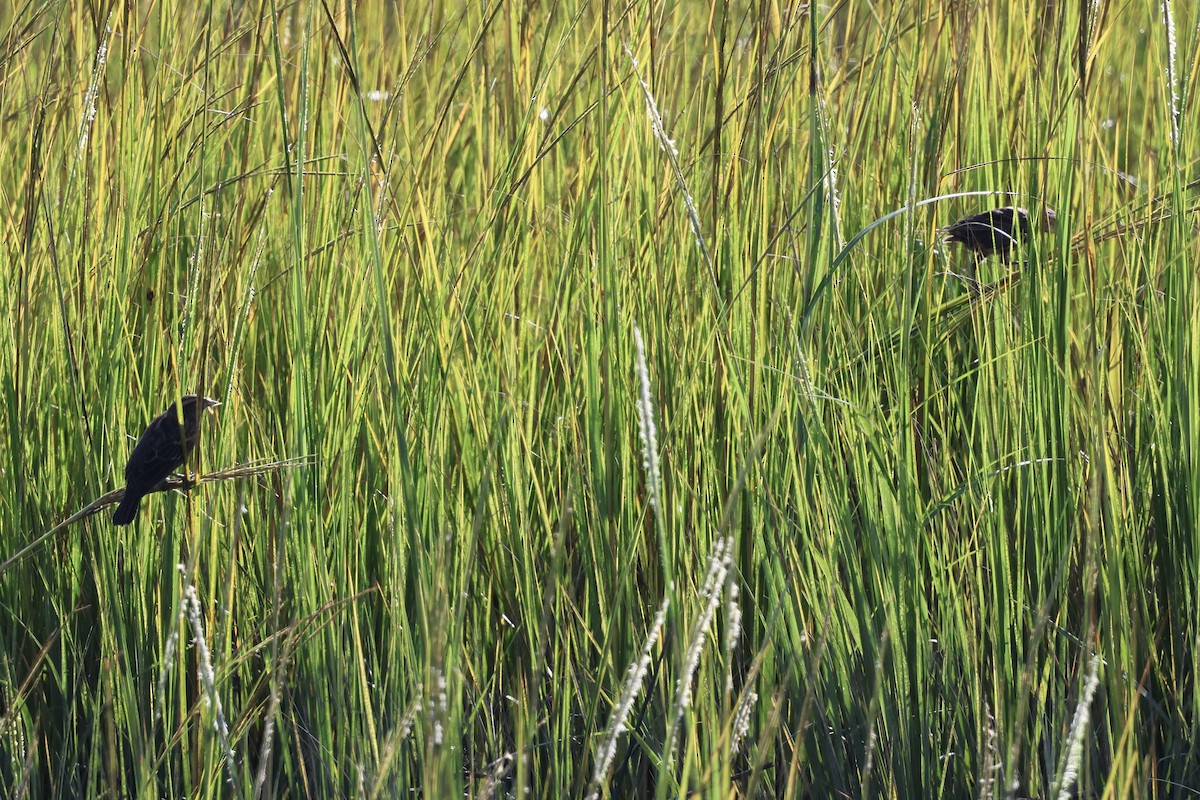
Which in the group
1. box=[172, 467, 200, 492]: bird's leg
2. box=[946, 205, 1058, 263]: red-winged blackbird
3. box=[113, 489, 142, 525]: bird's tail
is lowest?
box=[113, 489, 142, 525]: bird's tail

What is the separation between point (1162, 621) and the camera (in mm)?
1397

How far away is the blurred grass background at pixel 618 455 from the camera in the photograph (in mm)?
1250

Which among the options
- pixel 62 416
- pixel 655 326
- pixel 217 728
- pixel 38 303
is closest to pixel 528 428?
pixel 655 326

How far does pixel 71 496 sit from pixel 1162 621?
1.40 m

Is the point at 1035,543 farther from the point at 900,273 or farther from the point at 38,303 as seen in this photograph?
the point at 38,303

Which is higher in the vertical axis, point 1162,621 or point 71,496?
point 71,496

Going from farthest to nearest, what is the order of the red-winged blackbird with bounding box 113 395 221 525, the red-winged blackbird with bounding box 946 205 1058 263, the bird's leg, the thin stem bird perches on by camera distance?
the red-winged blackbird with bounding box 946 205 1058 263, the red-winged blackbird with bounding box 113 395 221 525, the bird's leg, the thin stem bird perches on

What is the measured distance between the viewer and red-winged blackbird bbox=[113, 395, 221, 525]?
1.34 metres

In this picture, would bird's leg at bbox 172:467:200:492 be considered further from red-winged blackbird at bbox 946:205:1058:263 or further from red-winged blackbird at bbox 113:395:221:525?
red-winged blackbird at bbox 946:205:1058:263

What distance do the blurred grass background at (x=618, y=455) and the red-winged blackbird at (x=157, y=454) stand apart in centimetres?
5

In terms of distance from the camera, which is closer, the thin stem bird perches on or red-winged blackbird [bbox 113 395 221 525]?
the thin stem bird perches on

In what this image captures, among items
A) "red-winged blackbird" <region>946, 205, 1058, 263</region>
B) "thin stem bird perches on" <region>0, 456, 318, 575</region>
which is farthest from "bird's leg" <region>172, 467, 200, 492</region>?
"red-winged blackbird" <region>946, 205, 1058, 263</region>

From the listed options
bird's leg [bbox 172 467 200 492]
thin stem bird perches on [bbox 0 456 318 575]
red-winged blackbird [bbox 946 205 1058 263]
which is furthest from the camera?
red-winged blackbird [bbox 946 205 1058 263]

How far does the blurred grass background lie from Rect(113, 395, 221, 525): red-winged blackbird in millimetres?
45
